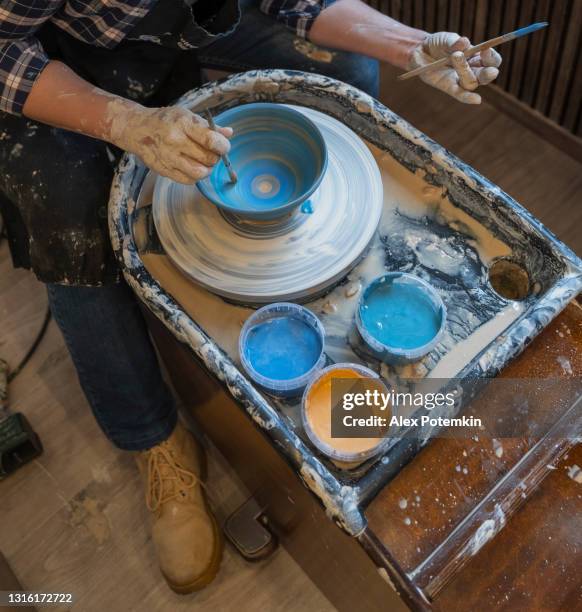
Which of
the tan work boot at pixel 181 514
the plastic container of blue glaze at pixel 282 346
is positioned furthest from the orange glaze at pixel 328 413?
the tan work boot at pixel 181 514

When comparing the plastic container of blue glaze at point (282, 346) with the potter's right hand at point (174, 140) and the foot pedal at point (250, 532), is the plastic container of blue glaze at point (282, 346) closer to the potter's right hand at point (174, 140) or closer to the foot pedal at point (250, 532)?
the potter's right hand at point (174, 140)

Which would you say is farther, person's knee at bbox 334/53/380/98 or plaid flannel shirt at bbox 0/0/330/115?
person's knee at bbox 334/53/380/98

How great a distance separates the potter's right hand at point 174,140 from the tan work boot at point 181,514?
0.74 metres

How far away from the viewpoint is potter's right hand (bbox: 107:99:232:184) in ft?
3.68

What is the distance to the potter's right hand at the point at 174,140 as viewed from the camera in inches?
44.1

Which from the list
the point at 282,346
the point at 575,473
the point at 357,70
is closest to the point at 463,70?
the point at 357,70

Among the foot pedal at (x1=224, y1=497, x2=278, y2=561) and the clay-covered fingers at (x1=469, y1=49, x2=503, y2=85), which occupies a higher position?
the clay-covered fingers at (x1=469, y1=49, x2=503, y2=85)

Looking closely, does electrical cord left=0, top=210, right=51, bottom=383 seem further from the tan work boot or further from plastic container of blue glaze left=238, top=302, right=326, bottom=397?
plastic container of blue glaze left=238, top=302, right=326, bottom=397

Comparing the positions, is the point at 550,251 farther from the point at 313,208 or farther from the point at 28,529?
the point at 28,529

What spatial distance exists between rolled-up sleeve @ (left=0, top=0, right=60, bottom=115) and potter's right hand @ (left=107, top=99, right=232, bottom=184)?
0.19m

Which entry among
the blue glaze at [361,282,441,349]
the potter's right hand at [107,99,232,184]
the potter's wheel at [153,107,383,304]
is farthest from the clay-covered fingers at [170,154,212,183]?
the blue glaze at [361,282,441,349]

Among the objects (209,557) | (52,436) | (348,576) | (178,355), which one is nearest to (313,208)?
(178,355)

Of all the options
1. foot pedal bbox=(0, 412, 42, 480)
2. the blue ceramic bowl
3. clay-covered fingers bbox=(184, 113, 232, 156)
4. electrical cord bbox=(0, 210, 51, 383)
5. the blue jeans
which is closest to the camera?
clay-covered fingers bbox=(184, 113, 232, 156)

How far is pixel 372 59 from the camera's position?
1552mm
